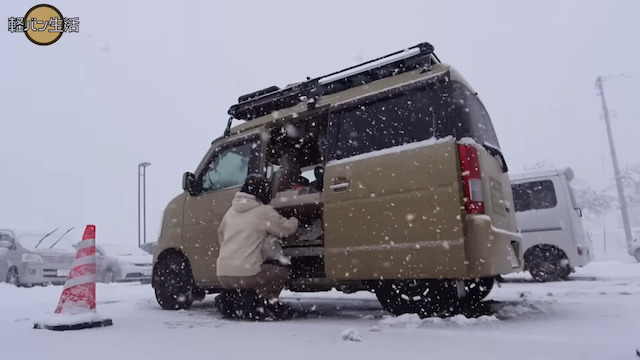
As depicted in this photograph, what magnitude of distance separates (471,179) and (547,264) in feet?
20.6

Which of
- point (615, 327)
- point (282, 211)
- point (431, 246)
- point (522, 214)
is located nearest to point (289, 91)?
point (282, 211)

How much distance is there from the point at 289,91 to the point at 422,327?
305 cm

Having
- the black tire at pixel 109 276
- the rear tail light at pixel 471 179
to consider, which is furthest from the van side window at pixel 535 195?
the black tire at pixel 109 276

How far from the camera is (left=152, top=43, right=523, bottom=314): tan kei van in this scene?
12.4 feet

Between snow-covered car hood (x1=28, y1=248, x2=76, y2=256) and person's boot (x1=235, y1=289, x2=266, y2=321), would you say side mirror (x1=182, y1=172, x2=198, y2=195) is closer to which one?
person's boot (x1=235, y1=289, x2=266, y2=321)

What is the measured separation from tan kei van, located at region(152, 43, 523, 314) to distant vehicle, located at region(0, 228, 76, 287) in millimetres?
8550

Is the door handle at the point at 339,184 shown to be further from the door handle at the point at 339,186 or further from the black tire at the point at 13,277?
the black tire at the point at 13,277

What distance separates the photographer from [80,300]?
4.61m

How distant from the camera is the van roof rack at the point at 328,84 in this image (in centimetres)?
438

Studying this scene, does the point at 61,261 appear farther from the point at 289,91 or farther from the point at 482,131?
the point at 482,131

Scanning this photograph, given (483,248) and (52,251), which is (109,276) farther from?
(483,248)

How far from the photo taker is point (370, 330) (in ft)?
12.4

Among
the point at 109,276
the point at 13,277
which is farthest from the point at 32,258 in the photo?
the point at 109,276

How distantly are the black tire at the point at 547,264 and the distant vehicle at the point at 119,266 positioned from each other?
10.9m
